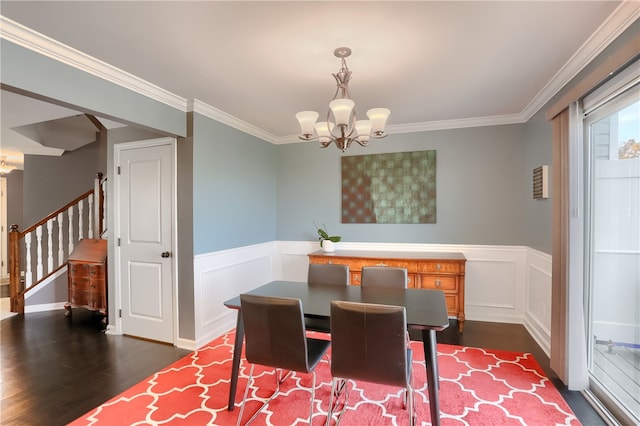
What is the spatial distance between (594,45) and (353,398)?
2.84 m

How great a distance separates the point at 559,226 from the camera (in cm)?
237

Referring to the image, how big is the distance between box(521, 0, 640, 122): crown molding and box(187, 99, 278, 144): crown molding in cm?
306

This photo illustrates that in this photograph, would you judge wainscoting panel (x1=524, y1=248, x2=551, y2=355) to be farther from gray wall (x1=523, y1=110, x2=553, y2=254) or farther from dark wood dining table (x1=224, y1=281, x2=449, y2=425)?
dark wood dining table (x1=224, y1=281, x2=449, y2=425)

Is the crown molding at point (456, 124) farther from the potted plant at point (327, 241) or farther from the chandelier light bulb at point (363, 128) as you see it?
the chandelier light bulb at point (363, 128)

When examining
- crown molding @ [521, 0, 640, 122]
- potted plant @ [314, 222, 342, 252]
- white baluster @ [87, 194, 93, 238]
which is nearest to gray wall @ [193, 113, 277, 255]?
potted plant @ [314, 222, 342, 252]

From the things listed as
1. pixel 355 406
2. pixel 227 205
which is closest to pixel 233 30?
pixel 227 205

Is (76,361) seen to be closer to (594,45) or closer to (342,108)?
(342,108)

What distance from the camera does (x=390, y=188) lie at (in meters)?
4.02

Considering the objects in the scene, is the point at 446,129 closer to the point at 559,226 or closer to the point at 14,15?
the point at 559,226

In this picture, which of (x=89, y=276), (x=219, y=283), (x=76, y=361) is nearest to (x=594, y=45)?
(x=219, y=283)

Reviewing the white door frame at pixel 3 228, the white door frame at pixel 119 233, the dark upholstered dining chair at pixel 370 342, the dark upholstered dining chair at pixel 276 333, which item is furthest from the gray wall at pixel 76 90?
the white door frame at pixel 3 228

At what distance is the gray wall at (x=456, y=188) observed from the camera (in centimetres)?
362

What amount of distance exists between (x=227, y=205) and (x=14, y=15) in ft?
7.07

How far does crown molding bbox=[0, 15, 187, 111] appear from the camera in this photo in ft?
5.84
